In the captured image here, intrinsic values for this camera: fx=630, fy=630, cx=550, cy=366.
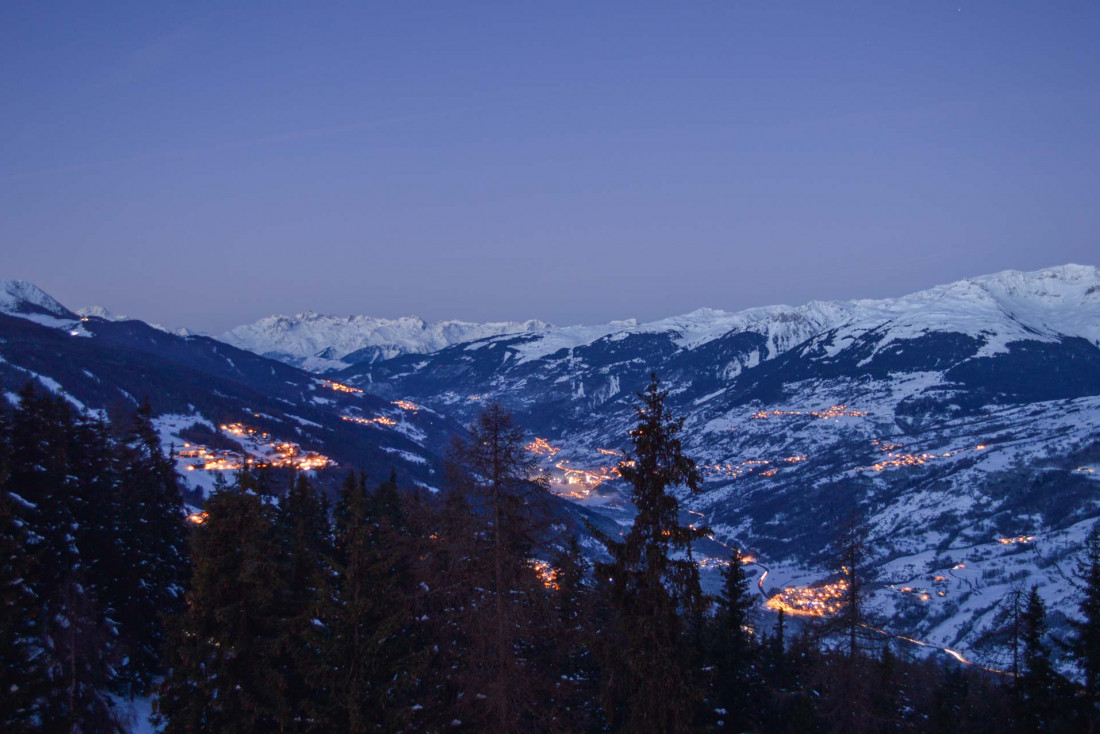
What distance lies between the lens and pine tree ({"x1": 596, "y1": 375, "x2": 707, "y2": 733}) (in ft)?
57.0

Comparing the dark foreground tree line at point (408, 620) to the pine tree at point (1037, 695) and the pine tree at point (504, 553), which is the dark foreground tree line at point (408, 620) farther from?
the pine tree at point (1037, 695)

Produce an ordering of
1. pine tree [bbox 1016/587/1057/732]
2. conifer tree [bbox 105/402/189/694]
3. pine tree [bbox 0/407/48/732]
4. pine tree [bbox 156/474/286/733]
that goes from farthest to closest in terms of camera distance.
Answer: conifer tree [bbox 105/402/189/694], pine tree [bbox 1016/587/1057/732], pine tree [bbox 156/474/286/733], pine tree [bbox 0/407/48/732]

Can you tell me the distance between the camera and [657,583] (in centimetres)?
1730

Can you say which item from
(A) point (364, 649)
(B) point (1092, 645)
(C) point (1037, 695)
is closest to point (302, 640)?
(A) point (364, 649)

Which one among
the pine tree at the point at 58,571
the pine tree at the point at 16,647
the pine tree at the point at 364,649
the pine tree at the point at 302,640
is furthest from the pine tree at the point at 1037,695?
the pine tree at the point at 16,647

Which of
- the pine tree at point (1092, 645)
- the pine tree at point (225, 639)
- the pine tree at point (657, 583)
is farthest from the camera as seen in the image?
the pine tree at point (1092, 645)

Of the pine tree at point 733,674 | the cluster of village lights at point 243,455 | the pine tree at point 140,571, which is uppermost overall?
the pine tree at point 140,571

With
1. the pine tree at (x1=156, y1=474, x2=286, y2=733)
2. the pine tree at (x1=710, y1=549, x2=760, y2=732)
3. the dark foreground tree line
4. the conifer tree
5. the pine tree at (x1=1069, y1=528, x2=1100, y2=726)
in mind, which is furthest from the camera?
the pine tree at (x1=710, y1=549, x2=760, y2=732)

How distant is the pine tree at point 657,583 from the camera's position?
1736 centimetres

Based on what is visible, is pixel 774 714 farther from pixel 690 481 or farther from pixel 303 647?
pixel 303 647

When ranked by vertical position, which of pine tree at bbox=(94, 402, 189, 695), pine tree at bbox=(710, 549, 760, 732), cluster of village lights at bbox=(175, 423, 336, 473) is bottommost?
cluster of village lights at bbox=(175, 423, 336, 473)

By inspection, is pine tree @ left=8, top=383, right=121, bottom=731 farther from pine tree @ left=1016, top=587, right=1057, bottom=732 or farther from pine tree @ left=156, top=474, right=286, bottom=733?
pine tree @ left=1016, top=587, right=1057, bottom=732

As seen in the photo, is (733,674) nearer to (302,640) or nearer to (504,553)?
(504,553)

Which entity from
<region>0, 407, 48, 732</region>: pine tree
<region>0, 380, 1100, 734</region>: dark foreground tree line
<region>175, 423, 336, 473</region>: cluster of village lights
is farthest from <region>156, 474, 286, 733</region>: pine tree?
<region>175, 423, 336, 473</region>: cluster of village lights
